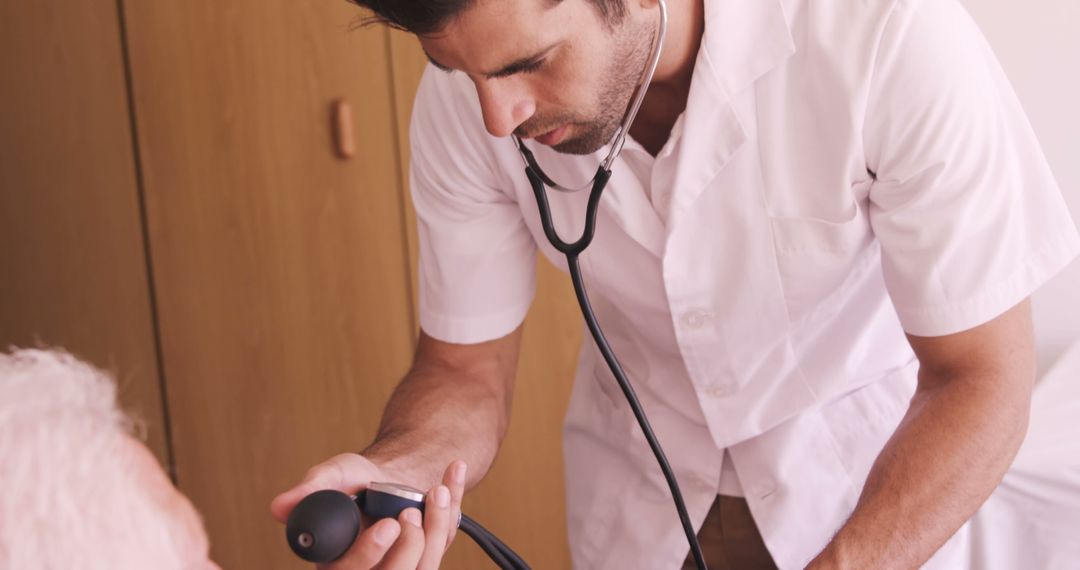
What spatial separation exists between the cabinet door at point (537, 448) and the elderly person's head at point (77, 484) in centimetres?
164

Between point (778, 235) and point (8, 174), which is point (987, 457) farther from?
point (8, 174)

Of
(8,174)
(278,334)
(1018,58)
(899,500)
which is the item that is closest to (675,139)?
(899,500)

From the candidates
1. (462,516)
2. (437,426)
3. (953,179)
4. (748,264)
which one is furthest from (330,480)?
(953,179)

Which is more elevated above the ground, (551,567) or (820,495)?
(820,495)

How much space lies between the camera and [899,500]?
989mm

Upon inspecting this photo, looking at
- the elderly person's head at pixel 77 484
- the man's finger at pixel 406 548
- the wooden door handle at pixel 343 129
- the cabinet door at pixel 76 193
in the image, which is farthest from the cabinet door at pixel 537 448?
the elderly person's head at pixel 77 484

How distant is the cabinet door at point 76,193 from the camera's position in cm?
225

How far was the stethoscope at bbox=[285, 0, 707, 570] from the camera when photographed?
2.72 feet

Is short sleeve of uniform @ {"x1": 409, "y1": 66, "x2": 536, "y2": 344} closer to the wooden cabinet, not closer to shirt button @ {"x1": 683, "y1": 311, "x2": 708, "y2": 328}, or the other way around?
shirt button @ {"x1": 683, "y1": 311, "x2": 708, "y2": 328}

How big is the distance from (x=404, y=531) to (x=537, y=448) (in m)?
1.58

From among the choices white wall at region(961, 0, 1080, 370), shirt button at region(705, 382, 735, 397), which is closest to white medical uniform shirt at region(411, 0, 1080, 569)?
shirt button at region(705, 382, 735, 397)

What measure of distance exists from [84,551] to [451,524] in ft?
1.38

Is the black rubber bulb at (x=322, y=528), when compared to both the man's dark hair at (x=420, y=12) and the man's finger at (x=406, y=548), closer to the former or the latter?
the man's finger at (x=406, y=548)

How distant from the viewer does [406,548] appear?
84 cm
